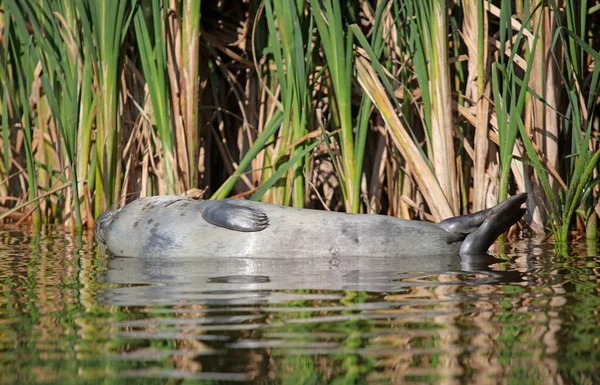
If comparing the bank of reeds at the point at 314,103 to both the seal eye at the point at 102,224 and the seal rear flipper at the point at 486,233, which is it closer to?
the seal rear flipper at the point at 486,233

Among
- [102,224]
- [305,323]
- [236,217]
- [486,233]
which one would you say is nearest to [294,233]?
[236,217]

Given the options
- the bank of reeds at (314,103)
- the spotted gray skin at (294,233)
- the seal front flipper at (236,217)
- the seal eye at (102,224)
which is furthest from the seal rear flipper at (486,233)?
the seal eye at (102,224)

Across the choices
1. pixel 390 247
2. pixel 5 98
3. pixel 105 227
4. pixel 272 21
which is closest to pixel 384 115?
pixel 272 21

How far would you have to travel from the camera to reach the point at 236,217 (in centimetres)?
477

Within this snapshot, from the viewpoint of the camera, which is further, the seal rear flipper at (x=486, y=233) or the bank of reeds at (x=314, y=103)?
the bank of reeds at (x=314, y=103)

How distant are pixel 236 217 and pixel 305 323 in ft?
6.55

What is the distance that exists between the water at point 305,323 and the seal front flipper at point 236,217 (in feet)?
1.05

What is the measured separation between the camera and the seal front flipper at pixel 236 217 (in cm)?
477

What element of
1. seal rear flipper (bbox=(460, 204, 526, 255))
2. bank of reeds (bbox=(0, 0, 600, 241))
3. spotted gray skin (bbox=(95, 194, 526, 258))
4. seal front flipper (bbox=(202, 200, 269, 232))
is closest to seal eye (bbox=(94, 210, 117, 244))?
spotted gray skin (bbox=(95, 194, 526, 258))

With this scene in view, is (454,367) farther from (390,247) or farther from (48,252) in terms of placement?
(48,252)

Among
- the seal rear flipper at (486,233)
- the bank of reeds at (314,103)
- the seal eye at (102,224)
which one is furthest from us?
the bank of reeds at (314,103)

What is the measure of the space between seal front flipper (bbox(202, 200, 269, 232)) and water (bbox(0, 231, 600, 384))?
32cm

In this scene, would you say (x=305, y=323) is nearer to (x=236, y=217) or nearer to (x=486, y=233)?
(x=236, y=217)

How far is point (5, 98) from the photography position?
6.64 metres
